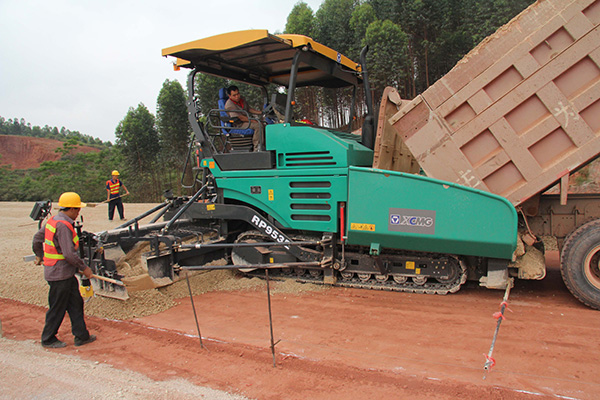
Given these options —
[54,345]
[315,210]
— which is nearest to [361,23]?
[315,210]

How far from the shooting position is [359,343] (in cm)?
379

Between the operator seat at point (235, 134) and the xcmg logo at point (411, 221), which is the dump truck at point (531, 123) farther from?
the operator seat at point (235, 134)

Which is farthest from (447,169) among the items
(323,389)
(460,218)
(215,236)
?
(215,236)

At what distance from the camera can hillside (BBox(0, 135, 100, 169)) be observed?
7112cm

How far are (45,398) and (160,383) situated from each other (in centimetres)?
85

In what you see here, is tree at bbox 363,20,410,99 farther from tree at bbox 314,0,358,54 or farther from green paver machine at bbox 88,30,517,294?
green paver machine at bbox 88,30,517,294

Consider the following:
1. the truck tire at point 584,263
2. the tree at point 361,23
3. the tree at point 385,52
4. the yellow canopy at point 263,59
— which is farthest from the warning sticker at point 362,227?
the tree at point 361,23

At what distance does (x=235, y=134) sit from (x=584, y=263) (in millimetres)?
4794

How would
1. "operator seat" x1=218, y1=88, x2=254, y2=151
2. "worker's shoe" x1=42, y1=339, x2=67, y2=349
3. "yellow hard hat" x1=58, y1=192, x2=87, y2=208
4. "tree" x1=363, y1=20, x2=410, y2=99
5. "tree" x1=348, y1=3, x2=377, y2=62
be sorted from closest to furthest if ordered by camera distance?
"worker's shoe" x1=42, y1=339, x2=67, y2=349
"yellow hard hat" x1=58, y1=192, x2=87, y2=208
"operator seat" x1=218, y1=88, x2=254, y2=151
"tree" x1=363, y1=20, x2=410, y2=99
"tree" x1=348, y1=3, x2=377, y2=62

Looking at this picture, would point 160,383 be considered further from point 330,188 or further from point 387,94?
point 387,94

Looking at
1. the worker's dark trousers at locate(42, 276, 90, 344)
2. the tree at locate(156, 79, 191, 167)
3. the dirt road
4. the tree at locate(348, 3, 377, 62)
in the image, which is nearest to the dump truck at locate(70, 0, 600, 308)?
the dirt road

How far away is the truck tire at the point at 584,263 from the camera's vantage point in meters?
4.37

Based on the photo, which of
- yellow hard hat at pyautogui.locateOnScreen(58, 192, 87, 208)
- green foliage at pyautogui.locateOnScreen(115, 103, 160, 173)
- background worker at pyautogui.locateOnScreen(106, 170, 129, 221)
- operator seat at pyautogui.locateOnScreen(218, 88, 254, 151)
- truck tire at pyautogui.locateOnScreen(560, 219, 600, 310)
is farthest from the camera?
green foliage at pyautogui.locateOnScreen(115, 103, 160, 173)

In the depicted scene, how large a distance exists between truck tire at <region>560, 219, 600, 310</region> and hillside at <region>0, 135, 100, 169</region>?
78193mm
